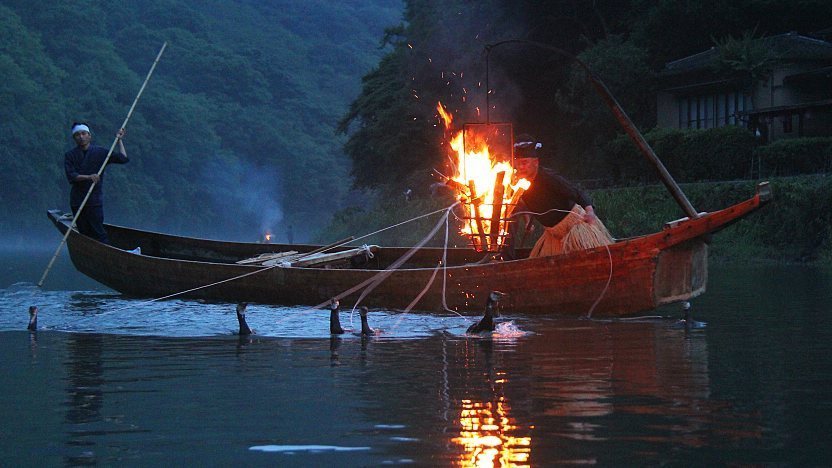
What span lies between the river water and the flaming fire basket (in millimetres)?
1125

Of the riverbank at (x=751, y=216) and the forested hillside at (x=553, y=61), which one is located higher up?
the forested hillside at (x=553, y=61)

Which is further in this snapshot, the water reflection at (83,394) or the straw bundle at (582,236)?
the straw bundle at (582,236)

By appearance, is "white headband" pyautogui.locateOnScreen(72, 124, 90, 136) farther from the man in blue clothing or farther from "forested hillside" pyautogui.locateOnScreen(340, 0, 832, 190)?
"forested hillside" pyautogui.locateOnScreen(340, 0, 832, 190)

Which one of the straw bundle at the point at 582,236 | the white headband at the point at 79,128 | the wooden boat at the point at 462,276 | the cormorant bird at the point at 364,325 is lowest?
the cormorant bird at the point at 364,325

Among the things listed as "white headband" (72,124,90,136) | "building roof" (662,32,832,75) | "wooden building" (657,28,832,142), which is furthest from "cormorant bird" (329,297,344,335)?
"building roof" (662,32,832,75)

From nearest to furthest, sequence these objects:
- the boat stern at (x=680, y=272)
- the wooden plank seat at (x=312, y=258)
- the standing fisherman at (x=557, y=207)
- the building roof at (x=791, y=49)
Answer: the boat stern at (x=680, y=272), the standing fisherman at (x=557, y=207), the wooden plank seat at (x=312, y=258), the building roof at (x=791, y=49)

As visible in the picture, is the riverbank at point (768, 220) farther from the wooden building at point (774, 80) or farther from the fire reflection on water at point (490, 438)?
the fire reflection on water at point (490, 438)

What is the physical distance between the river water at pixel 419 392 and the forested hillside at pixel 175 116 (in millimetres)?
67012

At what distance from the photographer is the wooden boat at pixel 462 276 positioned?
14.3 meters

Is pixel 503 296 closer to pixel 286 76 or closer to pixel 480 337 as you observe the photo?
pixel 480 337

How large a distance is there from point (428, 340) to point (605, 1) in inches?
1460

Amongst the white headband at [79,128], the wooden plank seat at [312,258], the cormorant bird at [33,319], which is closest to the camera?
the cormorant bird at [33,319]

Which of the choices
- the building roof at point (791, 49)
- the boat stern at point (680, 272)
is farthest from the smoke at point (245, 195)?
the boat stern at point (680, 272)

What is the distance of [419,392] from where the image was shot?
369 inches
